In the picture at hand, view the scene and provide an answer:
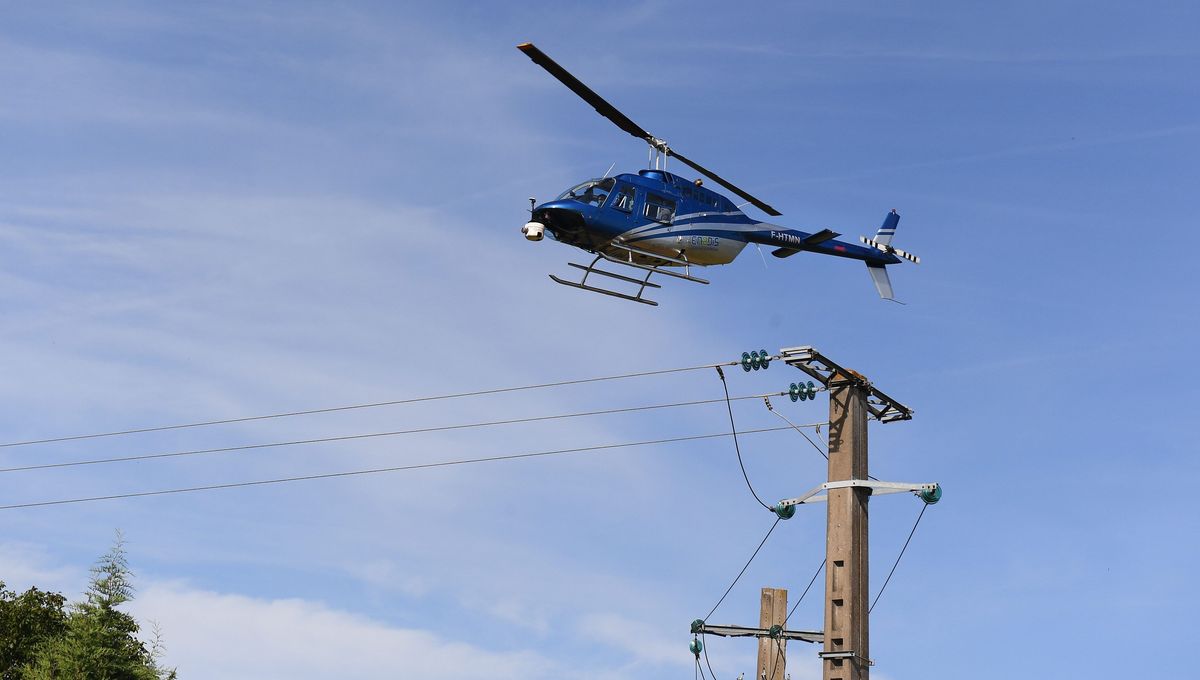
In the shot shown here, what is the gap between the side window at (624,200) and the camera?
2538 centimetres

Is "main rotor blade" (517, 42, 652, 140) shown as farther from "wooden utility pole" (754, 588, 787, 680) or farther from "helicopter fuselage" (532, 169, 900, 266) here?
"wooden utility pole" (754, 588, 787, 680)

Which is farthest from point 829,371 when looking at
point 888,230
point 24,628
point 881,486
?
point 24,628

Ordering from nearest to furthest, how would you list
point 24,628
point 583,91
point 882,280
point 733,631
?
point 733,631 → point 583,91 → point 882,280 → point 24,628

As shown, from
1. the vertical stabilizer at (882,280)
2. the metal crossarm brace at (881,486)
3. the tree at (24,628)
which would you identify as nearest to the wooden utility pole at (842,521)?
the metal crossarm brace at (881,486)

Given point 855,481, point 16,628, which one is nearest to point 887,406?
point 855,481

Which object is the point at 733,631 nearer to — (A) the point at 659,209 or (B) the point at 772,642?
(B) the point at 772,642

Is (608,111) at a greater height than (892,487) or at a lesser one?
greater

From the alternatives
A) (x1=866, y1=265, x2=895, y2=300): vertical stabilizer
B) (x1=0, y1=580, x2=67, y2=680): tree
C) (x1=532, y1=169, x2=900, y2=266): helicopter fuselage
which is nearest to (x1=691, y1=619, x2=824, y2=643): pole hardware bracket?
(x1=532, y1=169, x2=900, y2=266): helicopter fuselage

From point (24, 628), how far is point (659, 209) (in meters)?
24.2

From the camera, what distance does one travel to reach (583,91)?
24047mm

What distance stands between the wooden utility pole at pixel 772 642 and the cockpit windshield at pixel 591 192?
330 inches

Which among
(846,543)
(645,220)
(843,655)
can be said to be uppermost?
(645,220)

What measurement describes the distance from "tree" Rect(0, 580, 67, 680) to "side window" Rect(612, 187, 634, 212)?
73.3 feet

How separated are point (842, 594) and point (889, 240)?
14.6 meters
